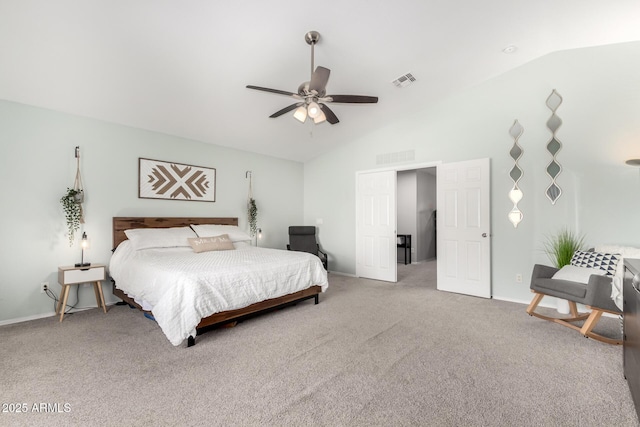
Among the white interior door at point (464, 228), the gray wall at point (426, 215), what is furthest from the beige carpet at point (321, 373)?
the gray wall at point (426, 215)

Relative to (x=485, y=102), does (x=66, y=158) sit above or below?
below

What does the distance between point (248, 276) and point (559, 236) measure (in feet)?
12.6

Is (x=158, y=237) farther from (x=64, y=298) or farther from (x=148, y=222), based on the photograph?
(x=64, y=298)

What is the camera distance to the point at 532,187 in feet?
12.9

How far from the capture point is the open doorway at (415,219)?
752cm

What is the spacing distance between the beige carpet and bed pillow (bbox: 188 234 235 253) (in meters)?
1.05

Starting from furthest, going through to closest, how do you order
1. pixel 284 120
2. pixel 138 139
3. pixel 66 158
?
pixel 284 120 → pixel 138 139 → pixel 66 158

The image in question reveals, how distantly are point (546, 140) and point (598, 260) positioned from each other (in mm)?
1618

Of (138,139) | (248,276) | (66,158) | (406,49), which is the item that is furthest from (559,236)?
(66,158)

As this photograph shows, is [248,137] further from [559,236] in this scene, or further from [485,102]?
[559,236]

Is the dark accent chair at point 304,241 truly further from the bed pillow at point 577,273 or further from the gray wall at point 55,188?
the bed pillow at point 577,273

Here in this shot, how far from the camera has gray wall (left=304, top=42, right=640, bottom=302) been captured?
3.38m

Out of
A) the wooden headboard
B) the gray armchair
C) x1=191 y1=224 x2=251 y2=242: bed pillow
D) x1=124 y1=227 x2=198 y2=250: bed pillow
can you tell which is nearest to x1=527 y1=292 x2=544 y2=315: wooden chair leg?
the gray armchair

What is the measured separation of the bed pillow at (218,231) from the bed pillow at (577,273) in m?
4.18
